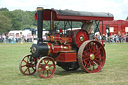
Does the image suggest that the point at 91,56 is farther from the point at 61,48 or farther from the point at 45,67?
the point at 45,67

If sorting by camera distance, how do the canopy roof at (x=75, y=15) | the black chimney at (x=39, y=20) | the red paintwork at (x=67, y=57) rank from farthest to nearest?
the red paintwork at (x=67, y=57), the canopy roof at (x=75, y=15), the black chimney at (x=39, y=20)

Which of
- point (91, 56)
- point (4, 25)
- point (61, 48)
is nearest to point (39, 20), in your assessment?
point (61, 48)

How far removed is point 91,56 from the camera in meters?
8.53

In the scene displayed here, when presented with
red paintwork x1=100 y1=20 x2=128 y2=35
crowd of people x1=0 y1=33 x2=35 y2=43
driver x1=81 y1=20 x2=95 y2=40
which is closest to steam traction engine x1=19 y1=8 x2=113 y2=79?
driver x1=81 y1=20 x2=95 y2=40

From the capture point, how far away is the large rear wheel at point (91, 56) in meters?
8.14

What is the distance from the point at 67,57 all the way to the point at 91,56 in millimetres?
958

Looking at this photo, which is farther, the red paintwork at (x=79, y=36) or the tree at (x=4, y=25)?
the tree at (x=4, y=25)

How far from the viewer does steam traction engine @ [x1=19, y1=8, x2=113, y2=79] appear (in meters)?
7.68

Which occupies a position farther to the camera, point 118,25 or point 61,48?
point 118,25

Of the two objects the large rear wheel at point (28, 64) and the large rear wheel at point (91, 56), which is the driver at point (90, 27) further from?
the large rear wheel at point (28, 64)

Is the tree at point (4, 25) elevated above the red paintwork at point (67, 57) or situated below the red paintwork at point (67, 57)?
above

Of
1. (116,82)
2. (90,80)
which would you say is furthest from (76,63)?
(116,82)

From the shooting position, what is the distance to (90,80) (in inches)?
281

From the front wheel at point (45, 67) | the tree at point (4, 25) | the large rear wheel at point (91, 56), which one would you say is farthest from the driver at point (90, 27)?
the tree at point (4, 25)
